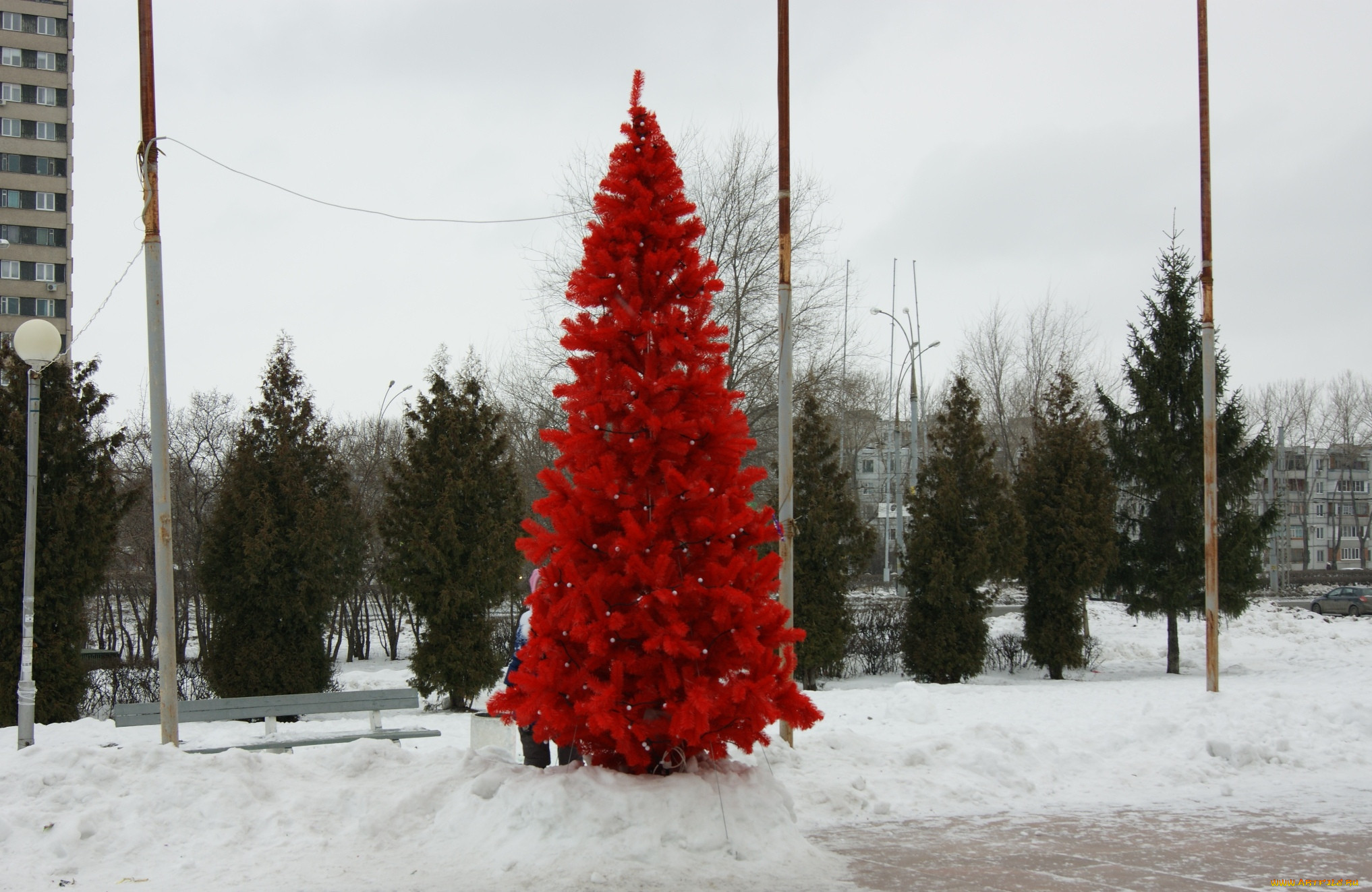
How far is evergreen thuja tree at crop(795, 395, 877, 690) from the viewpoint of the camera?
55.9 feet

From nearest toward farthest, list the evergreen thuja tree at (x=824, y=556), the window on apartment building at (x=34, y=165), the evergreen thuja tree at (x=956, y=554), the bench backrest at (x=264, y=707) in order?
the bench backrest at (x=264, y=707) < the evergreen thuja tree at (x=824, y=556) < the evergreen thuja tree at (x=956, y=554) < the window on apartment building at (x=34, y=165)

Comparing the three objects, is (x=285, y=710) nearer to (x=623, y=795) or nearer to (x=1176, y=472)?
(x=623, y=795)

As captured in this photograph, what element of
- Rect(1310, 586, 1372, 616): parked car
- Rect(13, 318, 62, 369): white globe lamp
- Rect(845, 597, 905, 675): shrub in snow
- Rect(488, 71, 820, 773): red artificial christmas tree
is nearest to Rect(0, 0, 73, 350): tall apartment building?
Rect(13, 318, 62, 369): white globe lamp

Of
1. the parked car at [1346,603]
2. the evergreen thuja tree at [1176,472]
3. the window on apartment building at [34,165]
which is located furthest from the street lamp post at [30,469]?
the window on apartment building at [34,165]

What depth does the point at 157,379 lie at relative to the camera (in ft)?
26.3

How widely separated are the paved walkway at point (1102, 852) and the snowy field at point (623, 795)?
0.30 m

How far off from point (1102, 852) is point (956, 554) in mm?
11190

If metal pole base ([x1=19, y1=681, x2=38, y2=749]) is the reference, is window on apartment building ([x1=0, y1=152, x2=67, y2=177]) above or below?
above

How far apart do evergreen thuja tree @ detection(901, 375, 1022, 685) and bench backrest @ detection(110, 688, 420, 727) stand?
989cm

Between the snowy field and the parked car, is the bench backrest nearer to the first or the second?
the snowy field

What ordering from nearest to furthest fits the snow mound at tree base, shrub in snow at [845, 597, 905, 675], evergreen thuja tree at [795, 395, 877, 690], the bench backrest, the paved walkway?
the snow mound at tree base → the paved walkway → the bench backrest → evergreen thuja tree at [795, 395, 877, 690] → shrub in snow at [845, 597, 905, 675]

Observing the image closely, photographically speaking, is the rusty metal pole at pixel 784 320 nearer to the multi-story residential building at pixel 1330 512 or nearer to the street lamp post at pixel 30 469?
the street lamp post at pixel 30 469

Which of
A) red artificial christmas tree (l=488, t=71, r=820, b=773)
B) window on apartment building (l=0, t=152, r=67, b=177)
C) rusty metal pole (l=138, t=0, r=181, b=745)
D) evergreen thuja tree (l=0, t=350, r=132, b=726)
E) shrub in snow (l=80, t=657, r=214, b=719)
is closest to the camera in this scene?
red artificial christmas tree (l=488, t=71, r=820, b=773)

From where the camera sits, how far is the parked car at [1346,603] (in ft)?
113
